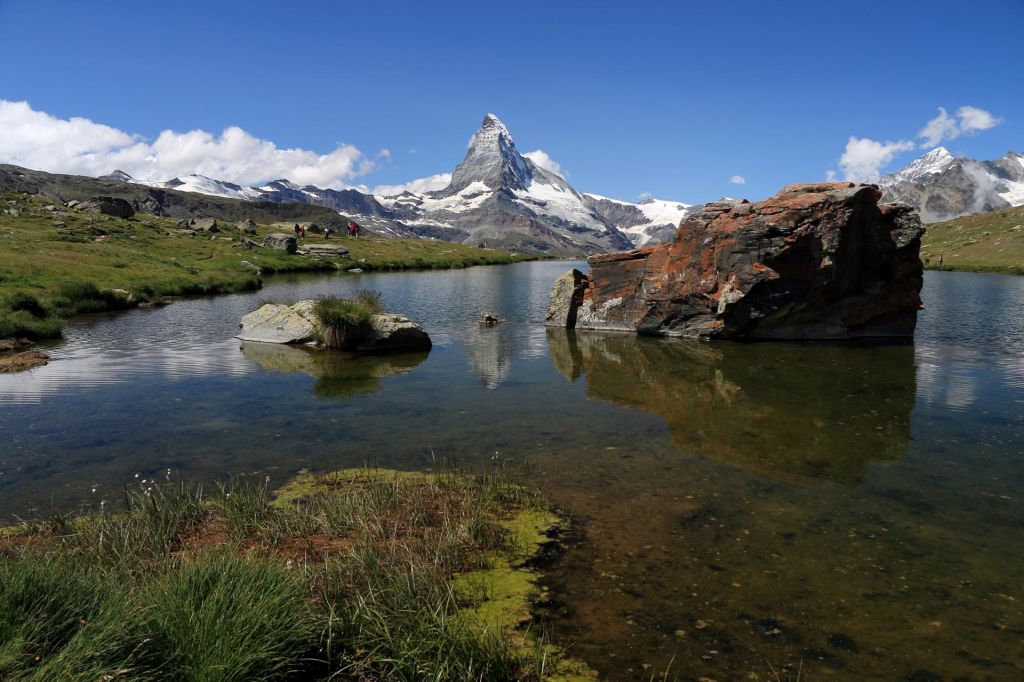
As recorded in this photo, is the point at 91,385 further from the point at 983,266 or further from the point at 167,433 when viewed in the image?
the point at 983,266

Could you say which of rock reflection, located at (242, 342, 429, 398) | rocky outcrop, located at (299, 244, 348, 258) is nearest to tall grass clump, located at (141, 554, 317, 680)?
rock reflection, located at (242, 342, 429, 398)

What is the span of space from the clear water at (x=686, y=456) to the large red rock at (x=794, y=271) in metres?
2.04

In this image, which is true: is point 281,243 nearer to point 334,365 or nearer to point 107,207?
point 107,207

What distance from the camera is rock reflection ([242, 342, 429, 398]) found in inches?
761

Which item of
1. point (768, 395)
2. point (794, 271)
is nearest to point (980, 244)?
point (794, 271)

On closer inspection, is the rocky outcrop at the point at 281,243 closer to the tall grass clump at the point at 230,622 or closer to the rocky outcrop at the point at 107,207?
the rocky outcrop at the point at 107,207

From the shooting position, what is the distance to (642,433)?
1416 centimetres

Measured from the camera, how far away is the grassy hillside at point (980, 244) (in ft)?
254

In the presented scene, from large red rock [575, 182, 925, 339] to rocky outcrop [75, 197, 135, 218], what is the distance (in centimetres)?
9436

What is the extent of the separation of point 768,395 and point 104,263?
54.3 meters

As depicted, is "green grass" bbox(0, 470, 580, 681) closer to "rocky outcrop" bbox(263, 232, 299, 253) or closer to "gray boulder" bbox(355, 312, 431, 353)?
"gray boulder" bbox(355, 312, 431, 353)

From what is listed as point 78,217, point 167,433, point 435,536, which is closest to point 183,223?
point 78,217

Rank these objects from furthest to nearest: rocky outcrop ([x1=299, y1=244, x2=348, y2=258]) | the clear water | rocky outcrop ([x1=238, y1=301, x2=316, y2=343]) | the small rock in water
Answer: rocky outcrop ([x1=299, y1=244, x2=348, y2=258])
the small rock in water
rocky outcrop ([x1=238, y1=301, x2=316, y2=343])
the clear water

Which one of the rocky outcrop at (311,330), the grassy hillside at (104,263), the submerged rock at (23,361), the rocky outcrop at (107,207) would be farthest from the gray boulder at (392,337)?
the rocky outcrop at (107,207)
